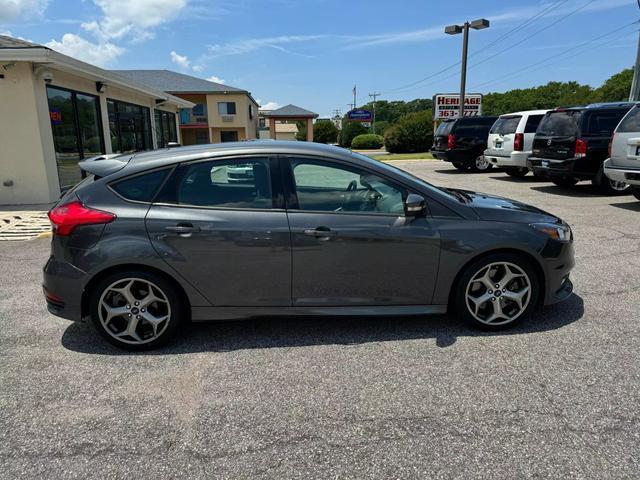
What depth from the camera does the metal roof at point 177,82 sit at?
128ft

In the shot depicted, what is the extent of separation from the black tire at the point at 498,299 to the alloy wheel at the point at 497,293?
19 mm

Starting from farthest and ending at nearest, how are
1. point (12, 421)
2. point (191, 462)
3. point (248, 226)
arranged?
point (248, 226) → point (12, 421) → point (191, 462)

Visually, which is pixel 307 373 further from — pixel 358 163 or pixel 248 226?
pixel 358 163

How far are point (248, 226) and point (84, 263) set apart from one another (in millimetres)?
1192

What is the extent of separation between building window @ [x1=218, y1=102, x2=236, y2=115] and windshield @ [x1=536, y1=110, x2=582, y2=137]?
113ft

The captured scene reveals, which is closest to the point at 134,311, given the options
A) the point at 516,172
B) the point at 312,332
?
the point at 312,332

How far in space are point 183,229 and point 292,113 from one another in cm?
4722

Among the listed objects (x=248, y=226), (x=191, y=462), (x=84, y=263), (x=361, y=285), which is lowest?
(x=191, y=462)

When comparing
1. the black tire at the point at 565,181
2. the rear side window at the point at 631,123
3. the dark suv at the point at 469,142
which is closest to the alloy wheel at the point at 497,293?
the rear side window at the point at 631,123

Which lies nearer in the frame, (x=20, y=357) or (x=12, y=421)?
(x=12, y=421)

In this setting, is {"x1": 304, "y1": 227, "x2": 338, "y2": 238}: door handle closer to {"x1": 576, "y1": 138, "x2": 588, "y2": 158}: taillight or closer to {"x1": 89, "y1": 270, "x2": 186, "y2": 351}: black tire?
{"x1": 89, "y1": 270, "x2": 186, "y2": 351}: black tire

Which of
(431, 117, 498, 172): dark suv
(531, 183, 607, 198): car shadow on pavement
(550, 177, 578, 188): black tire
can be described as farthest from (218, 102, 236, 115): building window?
(550, 177, 578, 188): black tire

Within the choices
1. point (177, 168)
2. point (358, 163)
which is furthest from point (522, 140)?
point (177, 168)

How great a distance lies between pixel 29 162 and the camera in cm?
978
